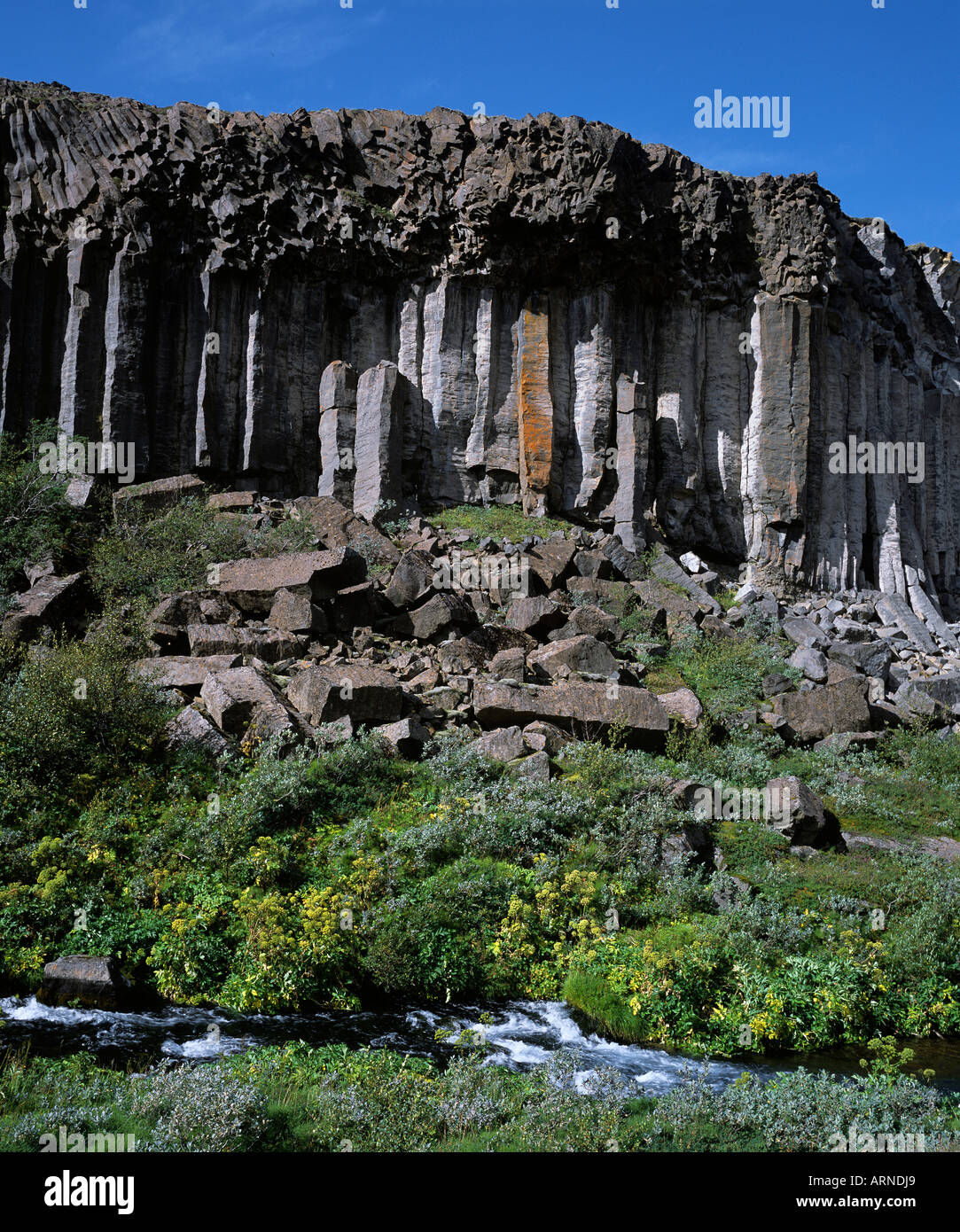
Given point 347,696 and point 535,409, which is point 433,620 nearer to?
point 347,696

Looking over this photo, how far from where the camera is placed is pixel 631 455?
1240 inches

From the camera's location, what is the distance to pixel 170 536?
22734 millimetres

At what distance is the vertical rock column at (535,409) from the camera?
31703mm

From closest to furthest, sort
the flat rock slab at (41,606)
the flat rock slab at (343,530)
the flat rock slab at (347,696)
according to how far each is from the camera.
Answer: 1. the flat rock slab at (347,696)
2. the flat rock slab at (41,606)
3. the flat rock slab at (343,530)

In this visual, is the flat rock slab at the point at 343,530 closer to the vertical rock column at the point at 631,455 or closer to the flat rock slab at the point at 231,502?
the flat rock slab at the point at 231,502

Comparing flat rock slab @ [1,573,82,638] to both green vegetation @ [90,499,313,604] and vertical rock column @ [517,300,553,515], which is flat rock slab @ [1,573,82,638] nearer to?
green vegetation @ [90,499,313,604]

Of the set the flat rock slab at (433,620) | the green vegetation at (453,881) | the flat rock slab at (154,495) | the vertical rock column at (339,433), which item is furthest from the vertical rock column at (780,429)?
the flat rock slab at (154,495)

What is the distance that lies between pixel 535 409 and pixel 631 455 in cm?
353

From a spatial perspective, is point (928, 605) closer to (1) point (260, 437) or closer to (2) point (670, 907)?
(1) point (260, 437)

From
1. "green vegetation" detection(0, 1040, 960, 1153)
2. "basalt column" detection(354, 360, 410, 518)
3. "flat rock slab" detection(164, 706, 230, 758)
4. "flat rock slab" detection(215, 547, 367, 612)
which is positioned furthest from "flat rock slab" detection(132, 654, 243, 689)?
"basalt column" detection(354, 360, 410, 518)

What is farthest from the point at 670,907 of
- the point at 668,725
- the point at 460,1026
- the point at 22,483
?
the point at 22,483

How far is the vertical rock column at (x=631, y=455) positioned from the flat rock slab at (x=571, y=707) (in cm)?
1441

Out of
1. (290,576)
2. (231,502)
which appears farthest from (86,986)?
(231,502)
